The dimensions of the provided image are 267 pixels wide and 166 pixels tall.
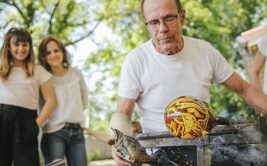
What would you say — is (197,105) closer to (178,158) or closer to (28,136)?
(178,158)

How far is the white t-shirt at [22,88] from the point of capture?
151 inches

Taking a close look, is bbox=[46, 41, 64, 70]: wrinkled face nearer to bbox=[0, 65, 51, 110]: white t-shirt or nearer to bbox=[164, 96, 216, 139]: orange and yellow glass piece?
bbox=[0, 65, 51, 110]: white t-shirt

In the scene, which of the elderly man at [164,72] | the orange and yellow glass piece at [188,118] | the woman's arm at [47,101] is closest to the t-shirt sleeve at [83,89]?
the woman's arm at [47,101]

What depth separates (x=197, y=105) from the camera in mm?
1914

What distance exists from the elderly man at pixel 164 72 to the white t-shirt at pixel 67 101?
1.87 metres

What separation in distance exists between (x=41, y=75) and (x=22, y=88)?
0.24 m

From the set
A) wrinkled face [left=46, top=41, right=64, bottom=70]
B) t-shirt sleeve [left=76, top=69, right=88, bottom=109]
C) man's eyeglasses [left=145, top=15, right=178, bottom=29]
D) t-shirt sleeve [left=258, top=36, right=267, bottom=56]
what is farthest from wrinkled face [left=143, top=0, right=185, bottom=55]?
t-shirt sleeve [left=76, top=69, right=88, bottom=109]

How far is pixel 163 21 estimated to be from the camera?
2.33 m

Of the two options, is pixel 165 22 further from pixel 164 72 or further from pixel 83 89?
pixel 83 89

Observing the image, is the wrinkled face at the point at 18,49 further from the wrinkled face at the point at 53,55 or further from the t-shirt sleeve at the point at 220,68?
the t-shirt sleeve at the point at 220,68

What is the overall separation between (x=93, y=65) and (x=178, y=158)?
11.0 meters

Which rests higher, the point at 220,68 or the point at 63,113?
the point at 220,68

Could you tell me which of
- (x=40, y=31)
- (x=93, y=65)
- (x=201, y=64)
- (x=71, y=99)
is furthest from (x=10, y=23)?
(x=201, y=64)

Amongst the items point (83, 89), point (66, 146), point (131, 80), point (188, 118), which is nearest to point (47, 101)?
point (66, 146)
